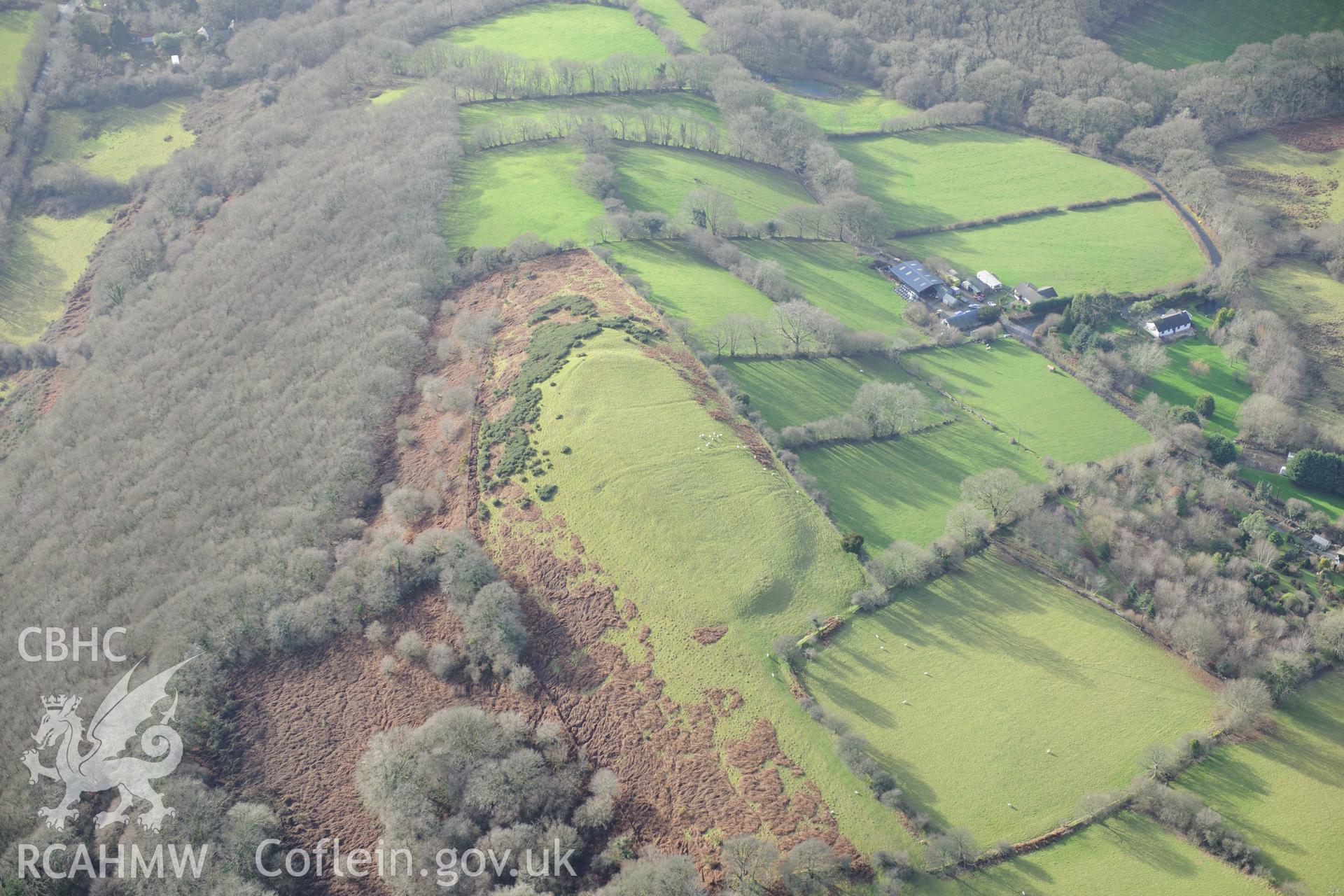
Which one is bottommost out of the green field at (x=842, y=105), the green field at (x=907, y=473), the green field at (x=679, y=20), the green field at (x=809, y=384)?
the green field at (x=907, y=473)

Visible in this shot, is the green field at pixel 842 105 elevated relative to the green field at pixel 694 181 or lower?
elevated

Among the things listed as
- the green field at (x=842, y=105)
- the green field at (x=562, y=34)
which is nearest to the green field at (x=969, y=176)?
the green field at (x=842, y=105)

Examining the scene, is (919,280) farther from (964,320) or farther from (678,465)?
(678,465)

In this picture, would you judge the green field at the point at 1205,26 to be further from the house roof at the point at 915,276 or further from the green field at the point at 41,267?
the green field at the point at 41,267

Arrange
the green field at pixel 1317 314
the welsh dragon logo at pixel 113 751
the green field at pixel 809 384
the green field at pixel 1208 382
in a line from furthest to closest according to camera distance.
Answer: the green field at pixel 1317 314
the green field at pixel 1208 382
the green field at pixel 809 384
the welsh dragon logo at pixel 113 751

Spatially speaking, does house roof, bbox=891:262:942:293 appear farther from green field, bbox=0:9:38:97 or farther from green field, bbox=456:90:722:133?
green field, bbox=0:9:38:97

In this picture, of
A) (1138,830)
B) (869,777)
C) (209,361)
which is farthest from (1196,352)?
(209,361)
